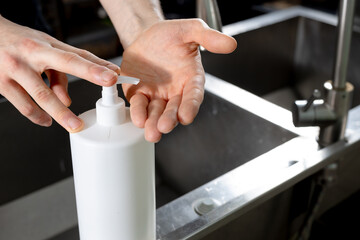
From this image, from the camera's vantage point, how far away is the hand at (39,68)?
0.59 m

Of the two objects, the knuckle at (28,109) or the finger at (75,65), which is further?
the knuckle at (28,109)

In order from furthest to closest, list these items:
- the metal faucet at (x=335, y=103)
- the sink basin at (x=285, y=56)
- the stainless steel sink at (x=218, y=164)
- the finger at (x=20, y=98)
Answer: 1. the sink basin at (x=285, y=56)
2. the metal faucet at (x=335, y=103)
3. the stainless steel sink at (x=218, y=164)
4. the finger at (x=20, y=98)

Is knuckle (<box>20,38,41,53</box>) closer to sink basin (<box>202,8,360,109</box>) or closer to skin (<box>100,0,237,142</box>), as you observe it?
skin (<box>100,0,237,142</box>)

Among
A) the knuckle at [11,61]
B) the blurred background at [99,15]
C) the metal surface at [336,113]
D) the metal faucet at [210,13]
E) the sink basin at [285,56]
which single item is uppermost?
the knuckle at [11,61]

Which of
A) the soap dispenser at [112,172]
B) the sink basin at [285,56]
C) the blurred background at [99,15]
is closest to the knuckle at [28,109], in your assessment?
the soap dispenser at [112,172]

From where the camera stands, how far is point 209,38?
64cm

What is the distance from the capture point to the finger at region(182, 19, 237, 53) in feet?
2.09

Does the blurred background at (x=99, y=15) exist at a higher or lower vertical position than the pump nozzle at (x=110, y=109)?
lower

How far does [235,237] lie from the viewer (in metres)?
0.81

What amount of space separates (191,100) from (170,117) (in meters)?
0.05

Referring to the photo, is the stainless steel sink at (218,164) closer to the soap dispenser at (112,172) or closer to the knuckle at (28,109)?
the soap dispenser at (112,172)

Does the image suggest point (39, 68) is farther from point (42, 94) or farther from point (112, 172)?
point (112, 172)

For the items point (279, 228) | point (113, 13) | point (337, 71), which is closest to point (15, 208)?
point (113, 13)

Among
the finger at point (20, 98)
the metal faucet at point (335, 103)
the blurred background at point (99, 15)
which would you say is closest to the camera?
the finger at point (20, 98)
